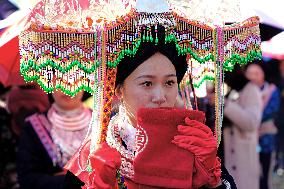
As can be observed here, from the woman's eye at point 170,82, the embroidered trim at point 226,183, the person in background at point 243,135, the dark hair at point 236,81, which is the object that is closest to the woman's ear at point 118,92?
the woman's eye at point 170,82

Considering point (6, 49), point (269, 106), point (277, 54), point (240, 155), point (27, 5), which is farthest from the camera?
point (269, 106)

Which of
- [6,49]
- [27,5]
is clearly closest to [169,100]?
[27,5]

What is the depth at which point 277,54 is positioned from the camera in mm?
6852

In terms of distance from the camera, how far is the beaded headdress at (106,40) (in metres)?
2.98

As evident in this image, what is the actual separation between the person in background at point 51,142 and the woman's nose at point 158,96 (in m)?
1.87

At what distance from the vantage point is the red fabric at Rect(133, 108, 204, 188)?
9.18 ft

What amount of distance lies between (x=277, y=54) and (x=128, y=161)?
4125 millimetres

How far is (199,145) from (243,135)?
370 cm

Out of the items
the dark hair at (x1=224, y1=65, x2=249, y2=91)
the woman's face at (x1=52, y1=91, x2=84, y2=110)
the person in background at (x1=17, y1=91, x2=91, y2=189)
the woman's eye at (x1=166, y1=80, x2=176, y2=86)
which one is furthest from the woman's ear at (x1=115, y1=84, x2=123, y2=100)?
the dark hair at (x1=224, y1=65, x2=249, y2=91)

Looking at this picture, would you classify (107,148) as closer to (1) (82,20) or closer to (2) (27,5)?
(1) (82,20)

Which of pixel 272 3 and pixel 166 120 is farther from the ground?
pixel 272 3

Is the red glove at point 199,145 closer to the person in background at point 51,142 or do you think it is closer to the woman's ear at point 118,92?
the woman's ear at point 118,92

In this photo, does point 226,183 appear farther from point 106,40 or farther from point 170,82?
point 106,40

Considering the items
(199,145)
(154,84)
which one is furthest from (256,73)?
(199,145)
